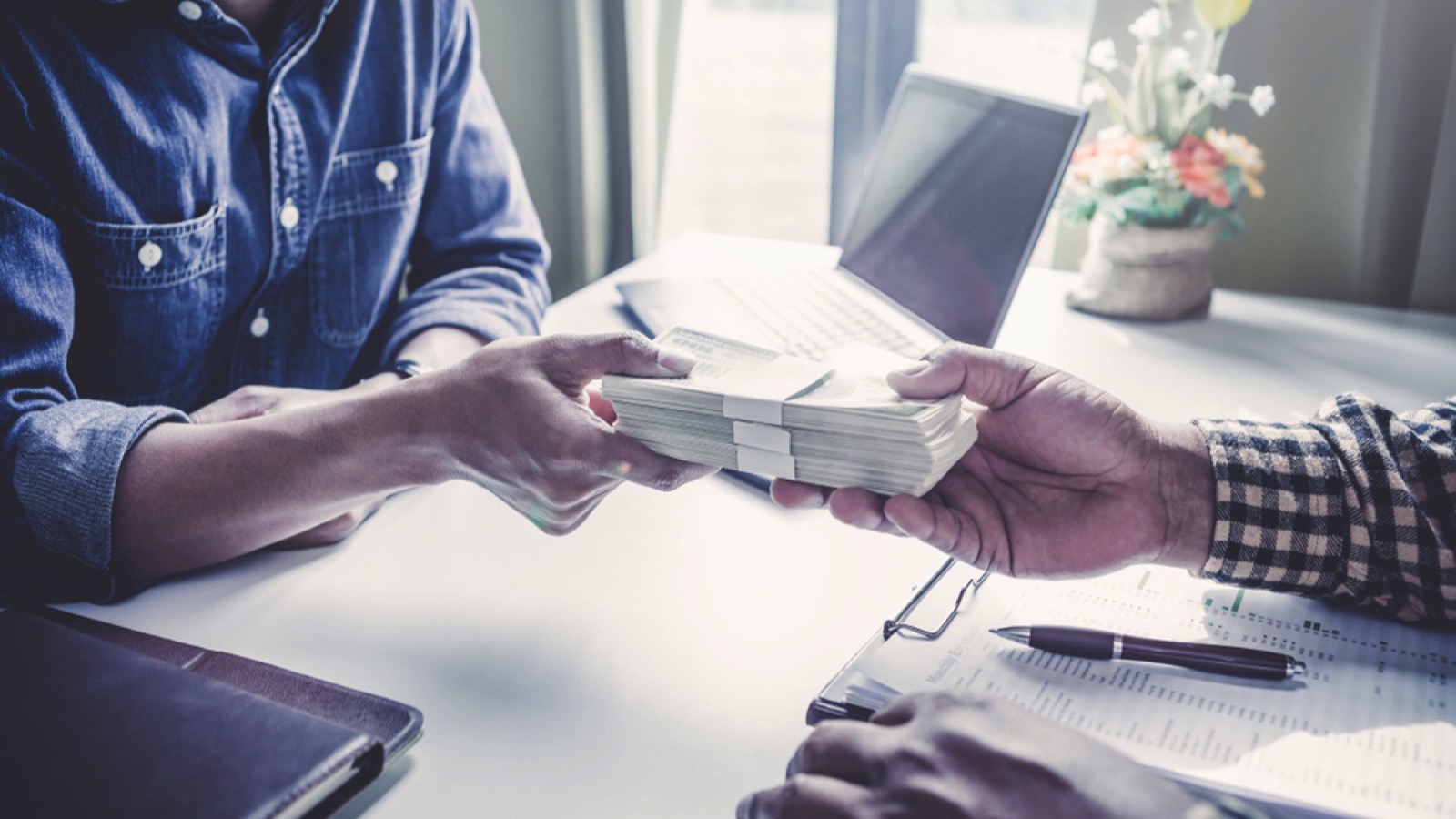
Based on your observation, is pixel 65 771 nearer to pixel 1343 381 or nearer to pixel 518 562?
pixel 518 562

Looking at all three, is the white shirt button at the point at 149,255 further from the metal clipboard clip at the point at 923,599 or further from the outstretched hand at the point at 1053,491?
the metal clipboard clip at the point at 923,599

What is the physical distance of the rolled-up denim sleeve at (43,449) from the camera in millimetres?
722

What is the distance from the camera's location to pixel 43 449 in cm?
72

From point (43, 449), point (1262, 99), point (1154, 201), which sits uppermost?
point (1262, 99)

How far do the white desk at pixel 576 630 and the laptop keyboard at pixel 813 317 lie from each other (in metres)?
0.30

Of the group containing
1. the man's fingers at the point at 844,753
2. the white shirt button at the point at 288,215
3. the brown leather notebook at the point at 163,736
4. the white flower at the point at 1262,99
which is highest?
the white flower at the point at 1262,99

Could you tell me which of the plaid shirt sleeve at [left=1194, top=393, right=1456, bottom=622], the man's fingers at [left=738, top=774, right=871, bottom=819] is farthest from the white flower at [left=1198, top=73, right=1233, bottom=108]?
the man's fingers at [left=738, top=774, right=871, bottom=819]

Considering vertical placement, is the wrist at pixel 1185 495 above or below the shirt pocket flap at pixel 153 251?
below

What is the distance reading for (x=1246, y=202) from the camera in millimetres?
1544

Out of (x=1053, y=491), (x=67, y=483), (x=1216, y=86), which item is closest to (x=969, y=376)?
(x=1053, y=491)

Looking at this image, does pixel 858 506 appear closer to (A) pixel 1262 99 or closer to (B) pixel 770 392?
(B) pixel 770 392

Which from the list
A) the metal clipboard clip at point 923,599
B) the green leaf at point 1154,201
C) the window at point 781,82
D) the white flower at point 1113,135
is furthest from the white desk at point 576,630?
the window at point 781,82

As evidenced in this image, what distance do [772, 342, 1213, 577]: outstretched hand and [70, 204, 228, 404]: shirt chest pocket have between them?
0.60m

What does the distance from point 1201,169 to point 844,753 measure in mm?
1037
